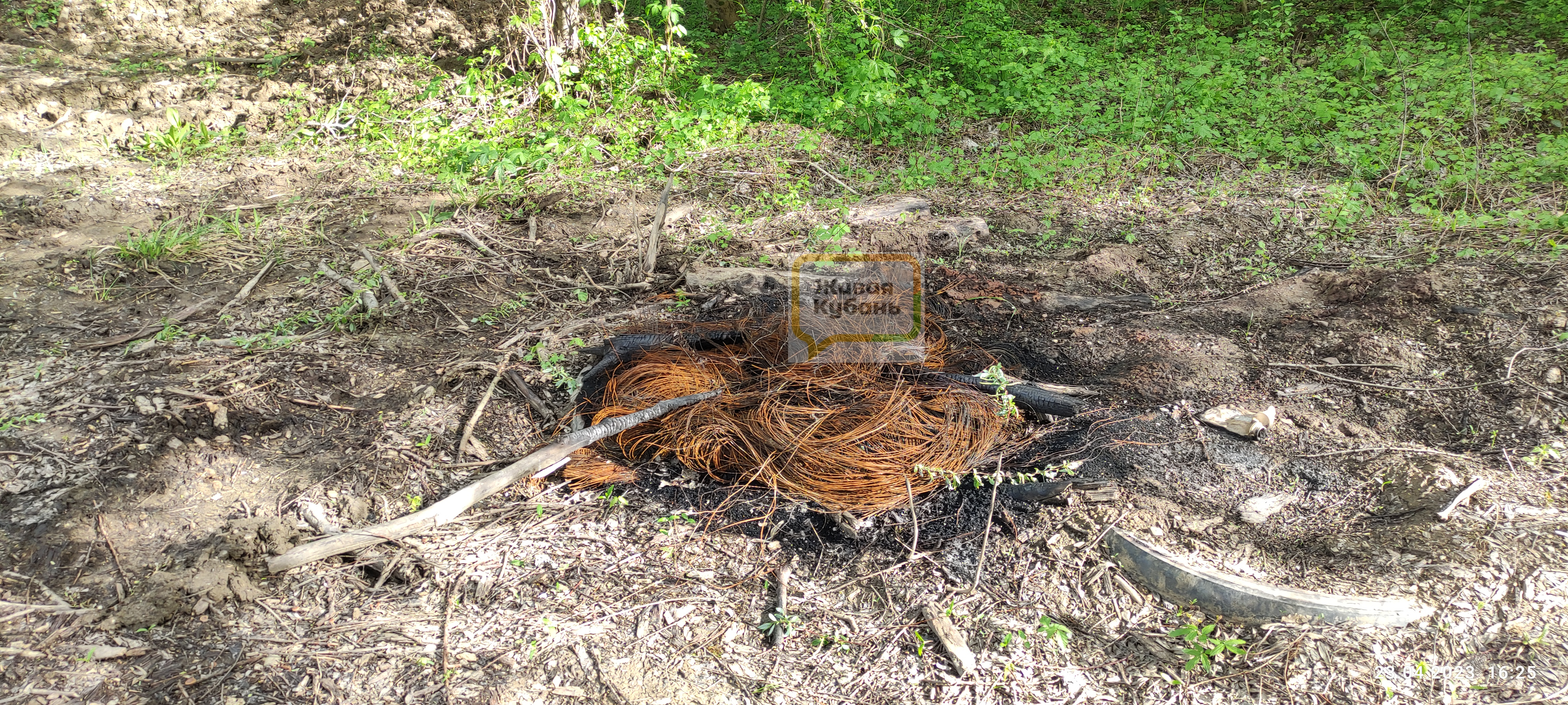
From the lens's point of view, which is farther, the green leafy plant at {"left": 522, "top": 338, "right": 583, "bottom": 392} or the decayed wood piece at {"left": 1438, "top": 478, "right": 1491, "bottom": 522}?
the green leafy plant at {"left": 522, "top": 338, "right": 583, "bottom": 392}

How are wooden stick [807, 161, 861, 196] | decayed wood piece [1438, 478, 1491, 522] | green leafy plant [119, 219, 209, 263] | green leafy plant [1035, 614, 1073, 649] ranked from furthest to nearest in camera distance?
wooden stick [807, 161, 861, 196] < green leafy plant [119, 219, 209, 263] < decayed wood piece [1438, 478, 1491, 522] < green leafy plant [1035, 614, 1073, 649]

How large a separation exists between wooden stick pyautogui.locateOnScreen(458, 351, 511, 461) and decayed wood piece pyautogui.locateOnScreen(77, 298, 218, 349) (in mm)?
1659

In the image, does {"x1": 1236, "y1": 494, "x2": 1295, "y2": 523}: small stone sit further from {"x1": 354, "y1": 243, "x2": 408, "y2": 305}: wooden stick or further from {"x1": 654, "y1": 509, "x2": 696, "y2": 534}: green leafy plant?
{"x1": 354, "y1": 243, "x2": 408, "y2": 305}: wooden stick

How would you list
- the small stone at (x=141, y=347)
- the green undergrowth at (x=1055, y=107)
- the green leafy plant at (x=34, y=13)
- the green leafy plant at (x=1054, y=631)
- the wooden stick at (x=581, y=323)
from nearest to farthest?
the green leafy plant at (x=1054, y=631) → the small stone at (x=141, y=347) → the wooden stick at (x=581, y=323) → the green undergrowth at (x=1055, y=107) → the green leafy plant at (x=34, y=13)

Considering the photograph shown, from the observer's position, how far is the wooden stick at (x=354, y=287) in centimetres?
376

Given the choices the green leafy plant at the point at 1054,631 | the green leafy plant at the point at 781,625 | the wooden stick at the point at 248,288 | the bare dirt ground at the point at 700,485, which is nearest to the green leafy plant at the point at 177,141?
the bare dirt ground at the point at 700,485

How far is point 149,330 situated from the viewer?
3537 millimetres

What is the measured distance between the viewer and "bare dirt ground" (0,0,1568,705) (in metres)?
2.17

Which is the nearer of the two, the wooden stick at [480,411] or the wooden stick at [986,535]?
the wooden stick at [986,535]

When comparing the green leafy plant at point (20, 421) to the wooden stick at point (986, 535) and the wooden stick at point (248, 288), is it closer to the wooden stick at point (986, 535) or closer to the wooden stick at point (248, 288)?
the wooden stick at point (248, 288)

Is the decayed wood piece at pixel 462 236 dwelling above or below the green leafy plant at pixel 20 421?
above

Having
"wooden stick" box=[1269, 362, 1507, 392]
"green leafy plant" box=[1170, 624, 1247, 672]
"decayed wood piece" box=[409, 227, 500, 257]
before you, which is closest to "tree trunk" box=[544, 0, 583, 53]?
"decayed wood piece" box=[409, 227, 500, 257]

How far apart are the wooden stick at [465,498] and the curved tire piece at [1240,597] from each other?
1.87m

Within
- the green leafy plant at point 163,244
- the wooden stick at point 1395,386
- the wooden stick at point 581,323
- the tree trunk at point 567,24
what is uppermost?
the tree trunk at point 567,24
